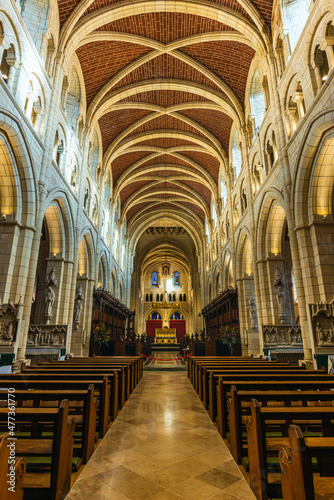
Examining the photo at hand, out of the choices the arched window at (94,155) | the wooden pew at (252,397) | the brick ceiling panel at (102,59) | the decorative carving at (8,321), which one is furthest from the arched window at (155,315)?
the wooden pew at (252,397)

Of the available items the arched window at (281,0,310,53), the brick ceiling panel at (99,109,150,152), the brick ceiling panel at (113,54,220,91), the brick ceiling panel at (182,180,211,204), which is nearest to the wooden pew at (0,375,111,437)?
the arched window at (281,0,310,53)

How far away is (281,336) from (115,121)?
14.9 meters

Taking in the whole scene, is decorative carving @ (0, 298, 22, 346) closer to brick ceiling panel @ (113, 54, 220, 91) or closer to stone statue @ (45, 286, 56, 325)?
stone statue @ (45, 286, 56, 325)

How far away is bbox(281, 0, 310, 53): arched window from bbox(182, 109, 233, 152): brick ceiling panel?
755cm

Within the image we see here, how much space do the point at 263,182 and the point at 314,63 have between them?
14.8 feet

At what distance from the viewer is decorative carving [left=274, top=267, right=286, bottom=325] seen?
11459 mm

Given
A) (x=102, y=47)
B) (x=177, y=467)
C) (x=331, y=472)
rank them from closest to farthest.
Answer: (x=331, y=472) → (x=177, y=467) → (x=102, y=47)

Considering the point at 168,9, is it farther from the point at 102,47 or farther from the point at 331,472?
the point at 331,472

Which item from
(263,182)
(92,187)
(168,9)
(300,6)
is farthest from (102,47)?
(263,182)

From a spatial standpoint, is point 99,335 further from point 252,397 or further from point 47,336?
point 252,397

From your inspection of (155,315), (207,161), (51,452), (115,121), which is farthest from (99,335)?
(155,315)

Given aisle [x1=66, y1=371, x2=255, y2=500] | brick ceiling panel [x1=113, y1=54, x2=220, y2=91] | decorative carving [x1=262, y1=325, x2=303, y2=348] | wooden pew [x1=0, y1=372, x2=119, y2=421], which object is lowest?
aisle [x1=66, y1=371, x2=255, y2=500]

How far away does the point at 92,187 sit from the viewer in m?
16.7

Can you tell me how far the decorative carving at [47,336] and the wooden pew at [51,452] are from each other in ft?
26.4
